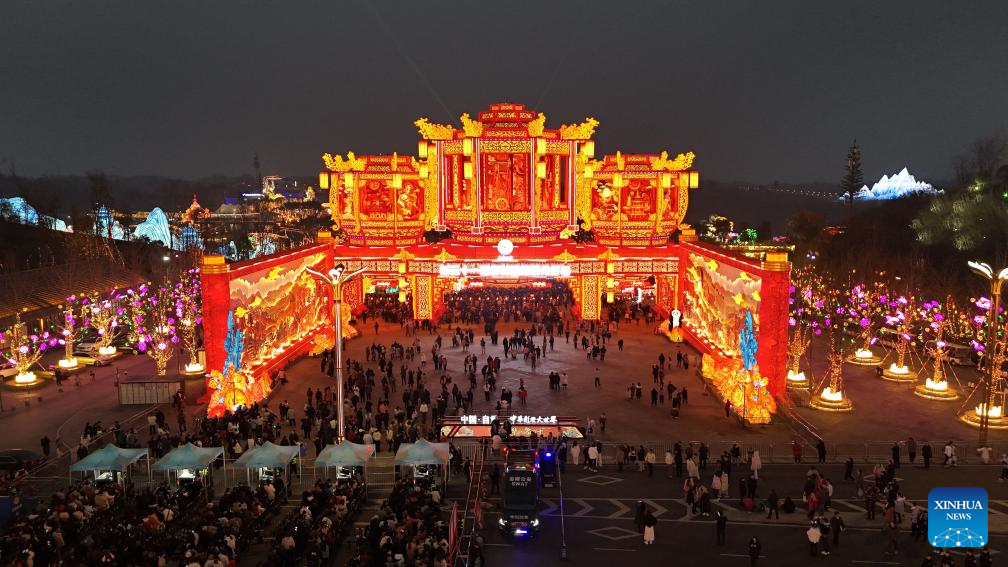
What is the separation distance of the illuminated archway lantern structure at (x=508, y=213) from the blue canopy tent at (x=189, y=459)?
25.2 meters

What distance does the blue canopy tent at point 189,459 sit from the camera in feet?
67.5

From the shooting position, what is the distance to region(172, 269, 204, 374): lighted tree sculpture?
116ft

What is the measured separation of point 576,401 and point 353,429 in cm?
983

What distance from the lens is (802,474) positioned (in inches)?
897

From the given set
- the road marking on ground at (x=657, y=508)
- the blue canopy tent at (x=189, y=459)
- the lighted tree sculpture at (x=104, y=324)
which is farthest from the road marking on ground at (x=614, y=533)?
the lighted tree sculpture at (x=104, y=324)

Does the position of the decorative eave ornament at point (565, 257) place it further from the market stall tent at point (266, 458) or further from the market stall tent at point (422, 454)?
the market stall tent at point (266, 458)

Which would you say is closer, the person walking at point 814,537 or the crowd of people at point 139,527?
the crowd of people at point 139,527

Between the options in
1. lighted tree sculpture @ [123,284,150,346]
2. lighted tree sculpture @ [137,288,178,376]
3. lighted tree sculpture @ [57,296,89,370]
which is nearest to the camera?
lighted tree sculpture @ [137,288,178,376]

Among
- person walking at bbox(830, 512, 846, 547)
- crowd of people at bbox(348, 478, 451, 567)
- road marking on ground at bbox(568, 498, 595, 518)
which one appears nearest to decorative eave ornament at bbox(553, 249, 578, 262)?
road marking on ground at bbox(568, 498, 595, 518)

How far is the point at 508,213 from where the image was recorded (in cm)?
4850

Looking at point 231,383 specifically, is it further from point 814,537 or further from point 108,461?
point 814,537

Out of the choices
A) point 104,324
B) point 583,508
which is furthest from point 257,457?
point 104,324

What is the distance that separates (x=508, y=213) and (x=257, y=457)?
98.6ft

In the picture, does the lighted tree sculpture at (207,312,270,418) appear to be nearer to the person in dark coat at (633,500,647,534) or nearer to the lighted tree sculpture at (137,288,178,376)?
the lighted tree sculpture at (137,288,178,376)
